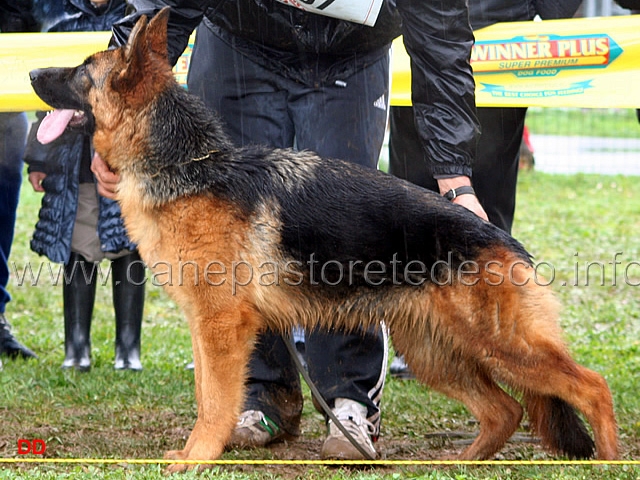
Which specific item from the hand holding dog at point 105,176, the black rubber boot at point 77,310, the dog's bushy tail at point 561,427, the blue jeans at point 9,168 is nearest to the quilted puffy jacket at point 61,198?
the black rubber boot at point 77,310

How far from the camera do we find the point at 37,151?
556cm

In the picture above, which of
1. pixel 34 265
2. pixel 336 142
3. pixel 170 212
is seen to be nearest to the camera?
pixel 170 212

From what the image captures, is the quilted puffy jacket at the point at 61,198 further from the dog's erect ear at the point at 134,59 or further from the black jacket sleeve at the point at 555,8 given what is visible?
the black jacket sleeve at the point at 555,8

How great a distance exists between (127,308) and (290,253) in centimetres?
239

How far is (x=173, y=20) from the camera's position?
3.97 m

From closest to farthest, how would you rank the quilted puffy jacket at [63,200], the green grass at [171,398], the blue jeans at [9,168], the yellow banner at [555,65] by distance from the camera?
the green grass at [171,398] < the quilted puffy jacket at [63,200] < the yellow banner at [555,65] < the blue jeans at [9,168]

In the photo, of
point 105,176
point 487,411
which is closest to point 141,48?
point 105,176

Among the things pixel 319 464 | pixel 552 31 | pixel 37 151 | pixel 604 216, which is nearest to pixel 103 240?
pixel 37 151

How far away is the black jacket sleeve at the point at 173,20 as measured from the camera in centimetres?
390

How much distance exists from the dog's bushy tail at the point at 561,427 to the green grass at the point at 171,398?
0.12 m

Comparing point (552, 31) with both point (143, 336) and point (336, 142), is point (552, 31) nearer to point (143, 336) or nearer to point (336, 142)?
point (336, 142)

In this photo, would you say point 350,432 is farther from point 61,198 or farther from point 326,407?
point 61,198

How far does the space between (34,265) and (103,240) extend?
3.41m

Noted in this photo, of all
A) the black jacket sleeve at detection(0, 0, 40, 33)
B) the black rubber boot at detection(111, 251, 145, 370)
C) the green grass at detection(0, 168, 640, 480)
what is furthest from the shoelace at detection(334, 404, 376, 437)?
the black jacket sleeve at detection(0, 0, 40, 33)
